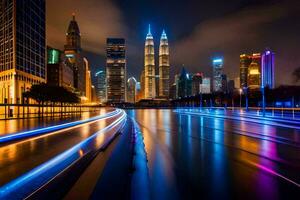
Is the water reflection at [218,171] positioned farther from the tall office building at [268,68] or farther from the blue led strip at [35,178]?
the tall office building at [268,68]

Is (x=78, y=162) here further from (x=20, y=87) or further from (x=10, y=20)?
(x=10, y=20)

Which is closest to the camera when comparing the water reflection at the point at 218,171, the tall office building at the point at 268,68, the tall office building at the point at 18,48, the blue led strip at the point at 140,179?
the blue led strip at the point at 140,179

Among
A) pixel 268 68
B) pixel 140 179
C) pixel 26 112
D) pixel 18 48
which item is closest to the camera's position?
pixel 140 179

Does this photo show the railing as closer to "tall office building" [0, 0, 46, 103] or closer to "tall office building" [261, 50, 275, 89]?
"tall office building" [261, 50, 275, 89]

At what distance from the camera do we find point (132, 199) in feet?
19.6

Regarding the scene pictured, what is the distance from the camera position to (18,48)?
136125mm

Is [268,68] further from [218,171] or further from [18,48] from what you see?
[18,48]

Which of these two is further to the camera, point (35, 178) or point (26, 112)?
point (26, 112)

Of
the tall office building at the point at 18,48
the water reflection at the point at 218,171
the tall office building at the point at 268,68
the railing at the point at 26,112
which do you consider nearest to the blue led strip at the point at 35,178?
the water reflection at the point at 218,171

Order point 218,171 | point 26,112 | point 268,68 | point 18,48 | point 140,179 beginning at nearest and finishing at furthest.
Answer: point 140,179 → point 218,171 → point 268,68 → point 26,112 → point 18,48

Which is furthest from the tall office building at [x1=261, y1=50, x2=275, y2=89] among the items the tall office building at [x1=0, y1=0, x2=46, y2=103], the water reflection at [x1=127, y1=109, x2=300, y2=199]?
the tall office building at [x1=0, y1=0, x2=46, y2=103]

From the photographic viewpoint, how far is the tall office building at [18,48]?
431 feet

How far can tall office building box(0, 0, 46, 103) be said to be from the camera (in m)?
131

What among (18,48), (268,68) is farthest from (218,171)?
(18,48)
